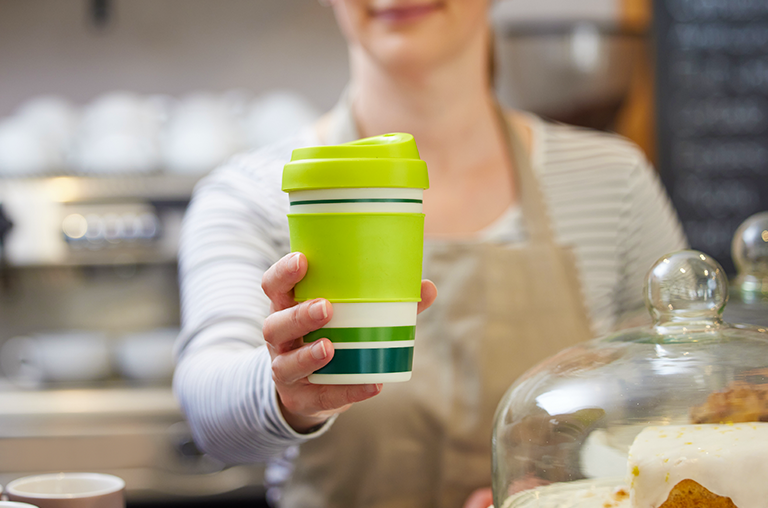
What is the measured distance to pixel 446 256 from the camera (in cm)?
99

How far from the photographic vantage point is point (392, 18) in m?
0.92

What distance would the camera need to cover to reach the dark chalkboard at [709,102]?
214 cm

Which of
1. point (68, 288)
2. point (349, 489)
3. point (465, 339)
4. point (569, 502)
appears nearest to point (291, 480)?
point (349, 489)

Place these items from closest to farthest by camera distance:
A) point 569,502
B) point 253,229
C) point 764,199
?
point 569,502
point 253,229
point 764,199

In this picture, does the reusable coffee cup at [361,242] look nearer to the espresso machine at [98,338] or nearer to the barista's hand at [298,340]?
the barista's hand at [298,340]

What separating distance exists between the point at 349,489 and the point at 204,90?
5.49ft

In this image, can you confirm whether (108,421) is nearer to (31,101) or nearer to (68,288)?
(68,288)

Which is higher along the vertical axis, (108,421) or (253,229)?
(253,229)

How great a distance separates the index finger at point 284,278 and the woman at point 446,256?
297 millimetres

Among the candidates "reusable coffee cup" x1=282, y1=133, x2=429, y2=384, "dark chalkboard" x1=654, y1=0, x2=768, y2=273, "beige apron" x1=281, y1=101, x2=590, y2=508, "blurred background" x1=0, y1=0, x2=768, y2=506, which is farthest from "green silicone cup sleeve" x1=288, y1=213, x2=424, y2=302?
"dark chalkboard" x1=654, y1=0, x2=768, y2=273

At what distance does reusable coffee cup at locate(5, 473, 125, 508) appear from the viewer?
50 cm

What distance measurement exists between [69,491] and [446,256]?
56 cm

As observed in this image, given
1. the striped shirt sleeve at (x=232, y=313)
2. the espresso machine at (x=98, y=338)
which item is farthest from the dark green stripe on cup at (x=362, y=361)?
the espresso machine at (x=98, y=338)

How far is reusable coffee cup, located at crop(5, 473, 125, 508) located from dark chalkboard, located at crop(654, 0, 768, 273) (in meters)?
1.90
